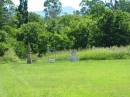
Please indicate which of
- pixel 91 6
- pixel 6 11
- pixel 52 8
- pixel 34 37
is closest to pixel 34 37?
pixel 34 37

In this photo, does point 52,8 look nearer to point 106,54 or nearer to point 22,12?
point 22,12

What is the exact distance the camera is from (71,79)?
23.9 metres

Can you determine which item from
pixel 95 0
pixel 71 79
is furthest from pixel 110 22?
pixel 95 0

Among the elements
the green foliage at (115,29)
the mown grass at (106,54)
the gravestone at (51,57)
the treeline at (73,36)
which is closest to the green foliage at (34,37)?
the treeline at (73,36)

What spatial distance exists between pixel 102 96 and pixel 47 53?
129 ft

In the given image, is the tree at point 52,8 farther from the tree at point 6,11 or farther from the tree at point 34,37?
the tree at point 34,37

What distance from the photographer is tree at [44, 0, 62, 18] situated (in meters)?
117

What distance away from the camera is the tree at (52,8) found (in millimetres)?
116562

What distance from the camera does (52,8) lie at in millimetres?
118438

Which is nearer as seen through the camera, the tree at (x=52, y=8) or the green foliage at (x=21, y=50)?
the green foliage at (x=21, y=50)

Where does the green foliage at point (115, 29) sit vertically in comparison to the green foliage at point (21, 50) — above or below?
above

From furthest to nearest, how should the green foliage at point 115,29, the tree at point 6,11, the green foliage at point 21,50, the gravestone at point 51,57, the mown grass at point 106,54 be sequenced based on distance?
the tree at point 6,11, the green foliage at point 115,29, the green foliage at point 21,50, the mown grass at point 106,54, the gravestone at point 51,57

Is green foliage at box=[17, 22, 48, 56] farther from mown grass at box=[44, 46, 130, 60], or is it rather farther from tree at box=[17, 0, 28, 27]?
tree at box=[17, 0, 28, 27]

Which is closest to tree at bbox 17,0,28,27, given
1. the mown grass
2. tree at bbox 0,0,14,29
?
tree at bbox 0,0,14,29
